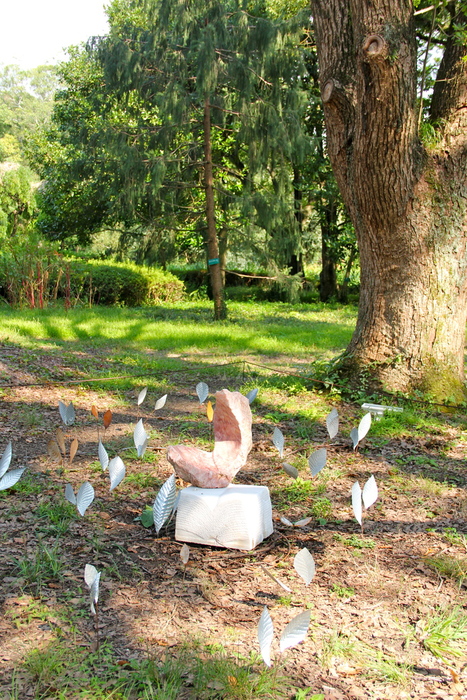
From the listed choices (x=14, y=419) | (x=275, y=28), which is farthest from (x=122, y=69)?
(x=14, y=419)

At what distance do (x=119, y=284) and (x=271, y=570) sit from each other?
11.8 meters

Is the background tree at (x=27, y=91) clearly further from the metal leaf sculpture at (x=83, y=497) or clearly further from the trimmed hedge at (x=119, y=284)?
the metal leaf sculpture at (x=83, y=497)

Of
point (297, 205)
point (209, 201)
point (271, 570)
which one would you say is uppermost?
point (297, 205)

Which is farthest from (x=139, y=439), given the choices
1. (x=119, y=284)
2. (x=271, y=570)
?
(x=119, y=284)

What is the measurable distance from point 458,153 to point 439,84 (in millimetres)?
652

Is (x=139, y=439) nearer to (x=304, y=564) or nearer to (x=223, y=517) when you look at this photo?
(x=223, y=517)

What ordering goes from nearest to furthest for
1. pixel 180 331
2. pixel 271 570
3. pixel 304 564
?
1. pixel 304 564
2. pixel 271 570
3. pixel 180 331

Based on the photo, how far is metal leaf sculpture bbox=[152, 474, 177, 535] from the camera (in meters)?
2.57

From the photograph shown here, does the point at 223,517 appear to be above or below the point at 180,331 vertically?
above

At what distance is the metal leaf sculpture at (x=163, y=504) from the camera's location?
2568 mm

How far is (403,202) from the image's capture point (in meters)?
4.61

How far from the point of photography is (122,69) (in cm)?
1041

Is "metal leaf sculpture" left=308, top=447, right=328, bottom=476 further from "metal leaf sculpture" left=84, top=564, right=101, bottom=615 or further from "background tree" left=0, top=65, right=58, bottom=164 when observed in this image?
"background tree" left=0, top=65, right=58, bottom=164

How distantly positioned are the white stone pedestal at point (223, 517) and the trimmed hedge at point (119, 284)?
10206 mm
